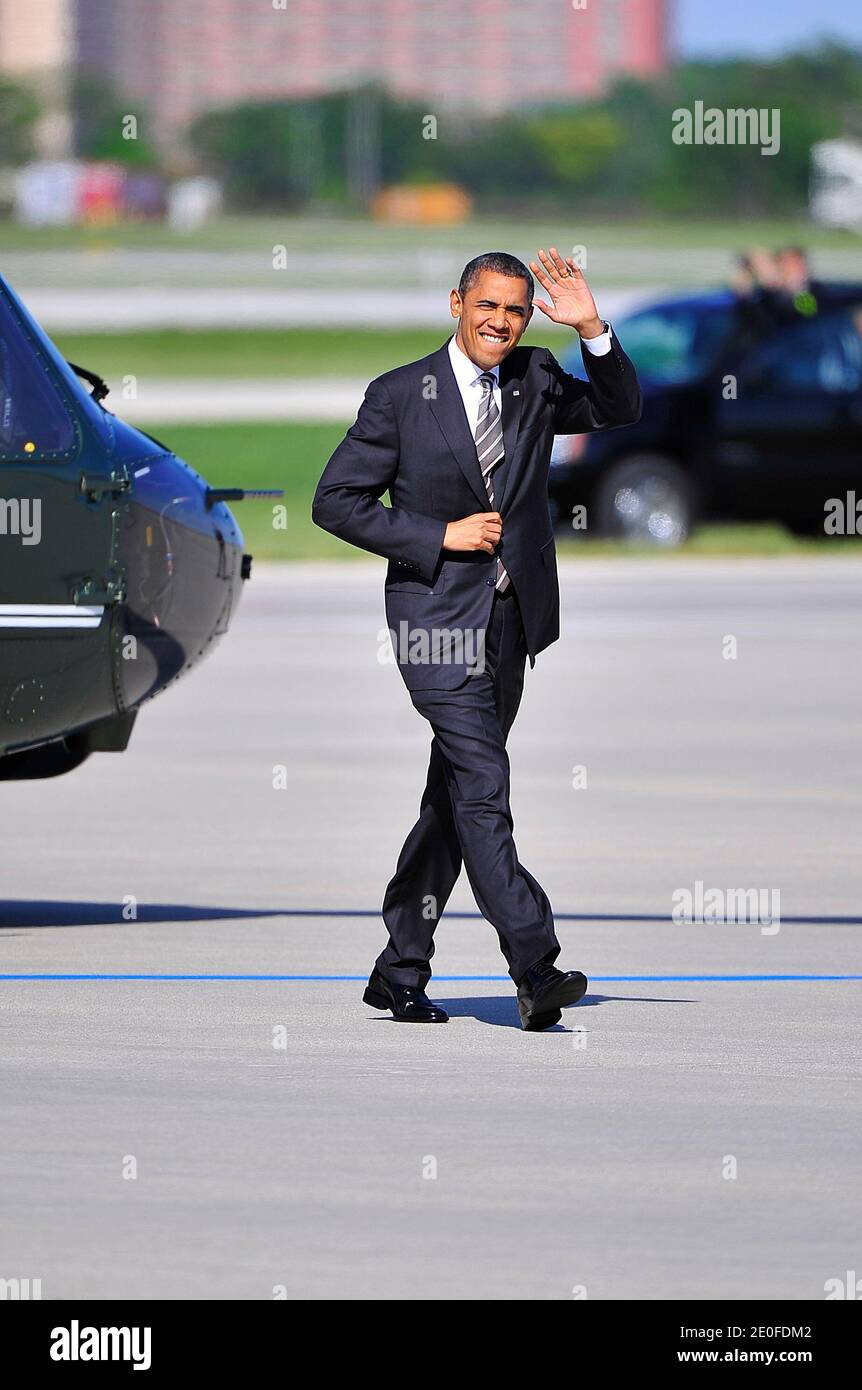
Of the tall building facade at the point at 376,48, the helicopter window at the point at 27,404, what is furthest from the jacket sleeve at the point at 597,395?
the tall building facade at the point at 376,48

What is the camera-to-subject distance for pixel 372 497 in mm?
7445

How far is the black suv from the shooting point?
80.4ft

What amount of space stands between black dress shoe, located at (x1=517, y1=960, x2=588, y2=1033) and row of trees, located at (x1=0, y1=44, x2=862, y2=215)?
103065 millimetres

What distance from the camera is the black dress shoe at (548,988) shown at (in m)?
7.34

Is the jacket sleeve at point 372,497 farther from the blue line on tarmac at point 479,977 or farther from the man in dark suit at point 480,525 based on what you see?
the blue line on tarmac at point 479,977

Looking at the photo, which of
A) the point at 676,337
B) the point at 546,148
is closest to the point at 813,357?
the point at 676,337

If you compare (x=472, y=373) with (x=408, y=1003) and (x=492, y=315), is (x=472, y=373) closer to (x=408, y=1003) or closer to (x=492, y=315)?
(x=492, y=315)

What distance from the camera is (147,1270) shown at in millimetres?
5266

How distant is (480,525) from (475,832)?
72 cm

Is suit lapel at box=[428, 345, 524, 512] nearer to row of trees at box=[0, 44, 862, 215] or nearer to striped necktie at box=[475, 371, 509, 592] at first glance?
striped necktie at box=[475, 371, 509, 592]

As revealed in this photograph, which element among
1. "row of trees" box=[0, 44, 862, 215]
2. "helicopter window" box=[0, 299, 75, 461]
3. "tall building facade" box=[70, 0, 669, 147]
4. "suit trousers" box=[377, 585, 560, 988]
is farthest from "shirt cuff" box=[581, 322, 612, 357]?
"tall building facade" box=[70, 0, 669, 147]

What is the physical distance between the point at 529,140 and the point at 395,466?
115021mm
